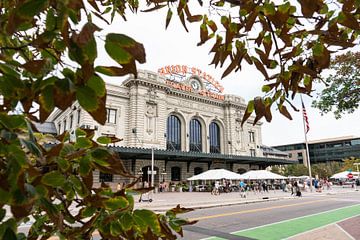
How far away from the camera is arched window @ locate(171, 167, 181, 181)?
43.3m

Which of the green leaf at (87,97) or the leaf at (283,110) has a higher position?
the leaf at (283,110)

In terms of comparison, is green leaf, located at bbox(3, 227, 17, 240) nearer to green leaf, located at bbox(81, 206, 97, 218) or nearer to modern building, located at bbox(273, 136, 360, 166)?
green leaf, located at bbox(81, 206, 97, 218)

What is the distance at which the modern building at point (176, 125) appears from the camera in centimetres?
3934

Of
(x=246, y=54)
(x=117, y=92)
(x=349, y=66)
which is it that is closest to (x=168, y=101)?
(x=117, y=92)

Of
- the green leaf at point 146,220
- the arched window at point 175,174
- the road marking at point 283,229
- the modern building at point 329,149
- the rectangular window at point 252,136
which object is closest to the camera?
the green leaf at point 146,220

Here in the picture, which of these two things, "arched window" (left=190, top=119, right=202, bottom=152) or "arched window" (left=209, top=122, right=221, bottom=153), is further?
"arched window" (left=209, top=122, right=221, bottom=153)

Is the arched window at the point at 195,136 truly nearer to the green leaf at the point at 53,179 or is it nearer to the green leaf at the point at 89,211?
the green leaf at the point at 89,211

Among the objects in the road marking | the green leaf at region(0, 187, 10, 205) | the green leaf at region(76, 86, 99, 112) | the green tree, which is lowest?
the road marking

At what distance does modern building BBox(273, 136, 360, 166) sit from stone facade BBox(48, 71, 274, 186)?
5822 cm

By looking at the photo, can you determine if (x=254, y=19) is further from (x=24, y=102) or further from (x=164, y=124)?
(x=164, y=124)

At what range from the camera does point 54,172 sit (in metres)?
0.76

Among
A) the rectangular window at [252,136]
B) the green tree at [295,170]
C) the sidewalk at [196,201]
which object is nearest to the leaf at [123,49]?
the sidewalk at [196,201]

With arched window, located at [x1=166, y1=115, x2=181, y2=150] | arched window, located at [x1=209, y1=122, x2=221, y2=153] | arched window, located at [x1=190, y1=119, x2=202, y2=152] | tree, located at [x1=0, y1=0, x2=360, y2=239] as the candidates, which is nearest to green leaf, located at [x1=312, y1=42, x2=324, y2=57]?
tree, located at [x1=0, y1=0, x2=360, y2=239]

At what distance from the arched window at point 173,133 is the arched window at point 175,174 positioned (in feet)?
10.8
